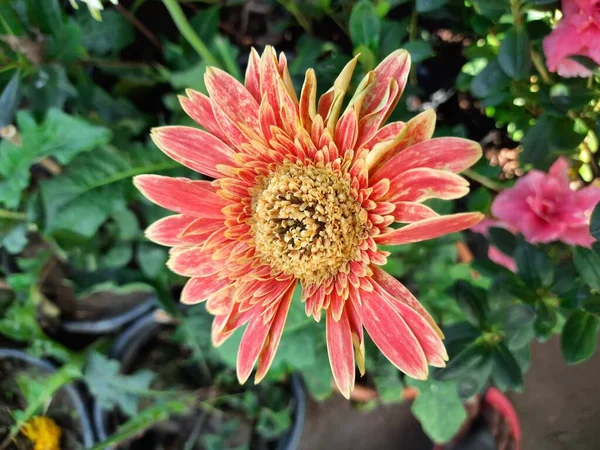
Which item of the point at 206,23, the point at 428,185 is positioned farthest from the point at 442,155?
the point at 206,23

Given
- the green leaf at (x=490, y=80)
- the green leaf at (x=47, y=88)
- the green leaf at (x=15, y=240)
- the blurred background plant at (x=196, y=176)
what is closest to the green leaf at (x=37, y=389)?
the blurred background plant at (x=196, y=176)

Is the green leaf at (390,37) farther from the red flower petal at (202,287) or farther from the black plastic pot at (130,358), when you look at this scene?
the black plastic pot at (130,358)

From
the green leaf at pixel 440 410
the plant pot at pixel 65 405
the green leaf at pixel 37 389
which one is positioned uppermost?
the green leaf at pixel 37 389

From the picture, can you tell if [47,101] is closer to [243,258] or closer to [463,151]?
[243,258]

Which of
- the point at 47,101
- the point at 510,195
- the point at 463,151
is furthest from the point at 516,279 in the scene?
the point at 47,101

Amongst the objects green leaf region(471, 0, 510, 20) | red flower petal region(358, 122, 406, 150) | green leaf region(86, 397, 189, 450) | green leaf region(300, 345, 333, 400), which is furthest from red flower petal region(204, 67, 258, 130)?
green leaf region(86, 397, 189, 450)

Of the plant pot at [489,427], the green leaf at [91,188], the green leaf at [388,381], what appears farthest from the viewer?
the plant pot at [489,427]

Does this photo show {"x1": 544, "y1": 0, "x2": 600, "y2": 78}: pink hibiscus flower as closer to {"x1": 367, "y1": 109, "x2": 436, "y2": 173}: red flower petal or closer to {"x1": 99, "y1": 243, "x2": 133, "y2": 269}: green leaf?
{"x1": 367, "y1": 109, "x2": 436, "y2": 173}: red flower petal
